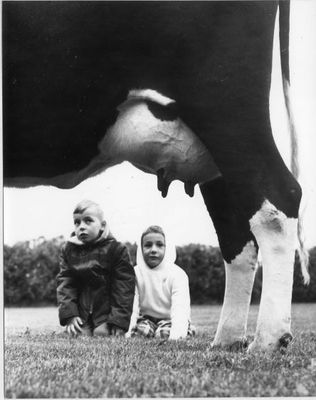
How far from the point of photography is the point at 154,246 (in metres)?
3.35

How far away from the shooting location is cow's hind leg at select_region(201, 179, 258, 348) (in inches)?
122

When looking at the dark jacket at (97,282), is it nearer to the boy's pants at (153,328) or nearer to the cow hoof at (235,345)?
the boy's pants at (153,328)

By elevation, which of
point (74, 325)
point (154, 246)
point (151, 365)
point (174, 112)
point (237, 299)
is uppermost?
point (174, 112)

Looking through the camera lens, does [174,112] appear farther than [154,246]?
No

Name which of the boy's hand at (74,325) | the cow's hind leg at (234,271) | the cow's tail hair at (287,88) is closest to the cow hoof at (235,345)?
the cow's hind leg at (234,271)

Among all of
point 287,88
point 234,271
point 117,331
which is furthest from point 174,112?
point 117,331

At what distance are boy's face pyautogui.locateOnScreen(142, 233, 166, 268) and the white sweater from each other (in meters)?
0.05

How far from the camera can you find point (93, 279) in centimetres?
338

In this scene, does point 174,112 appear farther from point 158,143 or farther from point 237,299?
point 237,299

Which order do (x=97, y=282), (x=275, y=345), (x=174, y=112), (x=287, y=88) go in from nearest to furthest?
(x=275, y=345) → (x=174, y=112) → (x=287, y=88) → (x=97, y=282)

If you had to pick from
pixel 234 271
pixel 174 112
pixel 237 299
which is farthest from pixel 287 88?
pixel 237 299

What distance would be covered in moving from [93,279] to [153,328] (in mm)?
379

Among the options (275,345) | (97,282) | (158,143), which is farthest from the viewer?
(97,282)

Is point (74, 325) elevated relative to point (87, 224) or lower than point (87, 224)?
lower
